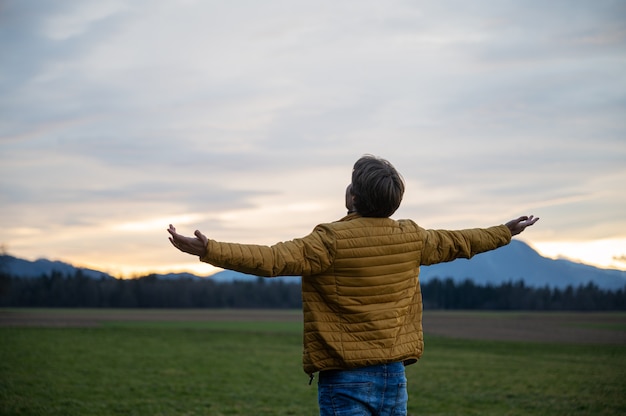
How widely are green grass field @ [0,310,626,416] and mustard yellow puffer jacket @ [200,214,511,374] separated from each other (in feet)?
27.4

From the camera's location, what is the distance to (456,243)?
362 cm

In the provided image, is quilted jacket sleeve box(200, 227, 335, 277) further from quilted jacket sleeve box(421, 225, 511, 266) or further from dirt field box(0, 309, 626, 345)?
dirt field box(0, 309, 626, 345)

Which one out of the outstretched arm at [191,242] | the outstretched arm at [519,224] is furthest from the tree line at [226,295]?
the outstretched arm at [191,242]

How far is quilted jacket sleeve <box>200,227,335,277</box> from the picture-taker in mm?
3094

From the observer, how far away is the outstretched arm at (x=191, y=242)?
305cm

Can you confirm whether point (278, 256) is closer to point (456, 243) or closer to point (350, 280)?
point (350, 280)

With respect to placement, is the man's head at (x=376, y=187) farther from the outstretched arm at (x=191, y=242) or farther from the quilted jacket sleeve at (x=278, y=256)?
the outstretched arm at (x=191, y=242)

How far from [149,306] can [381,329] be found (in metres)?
122

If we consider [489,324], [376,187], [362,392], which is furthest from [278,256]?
[489,324]

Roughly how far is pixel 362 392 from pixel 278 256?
2.67ft

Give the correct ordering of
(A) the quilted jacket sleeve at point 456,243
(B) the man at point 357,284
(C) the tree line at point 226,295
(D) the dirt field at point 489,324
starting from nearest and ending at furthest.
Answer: (B) the man at point 357,284
(A) the quilted jacket sleeve at point 456,243
(D) the dirt field at point 489,324
(C) the tree line at point 226,295

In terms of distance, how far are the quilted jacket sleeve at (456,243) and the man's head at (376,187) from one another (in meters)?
0.31

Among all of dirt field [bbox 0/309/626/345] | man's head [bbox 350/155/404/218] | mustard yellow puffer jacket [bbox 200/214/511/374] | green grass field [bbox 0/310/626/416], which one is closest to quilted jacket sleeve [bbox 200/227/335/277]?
mustard yellow puffer jacket [bbox 200/214/511/374]

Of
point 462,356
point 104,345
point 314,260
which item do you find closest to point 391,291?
point 314,260
